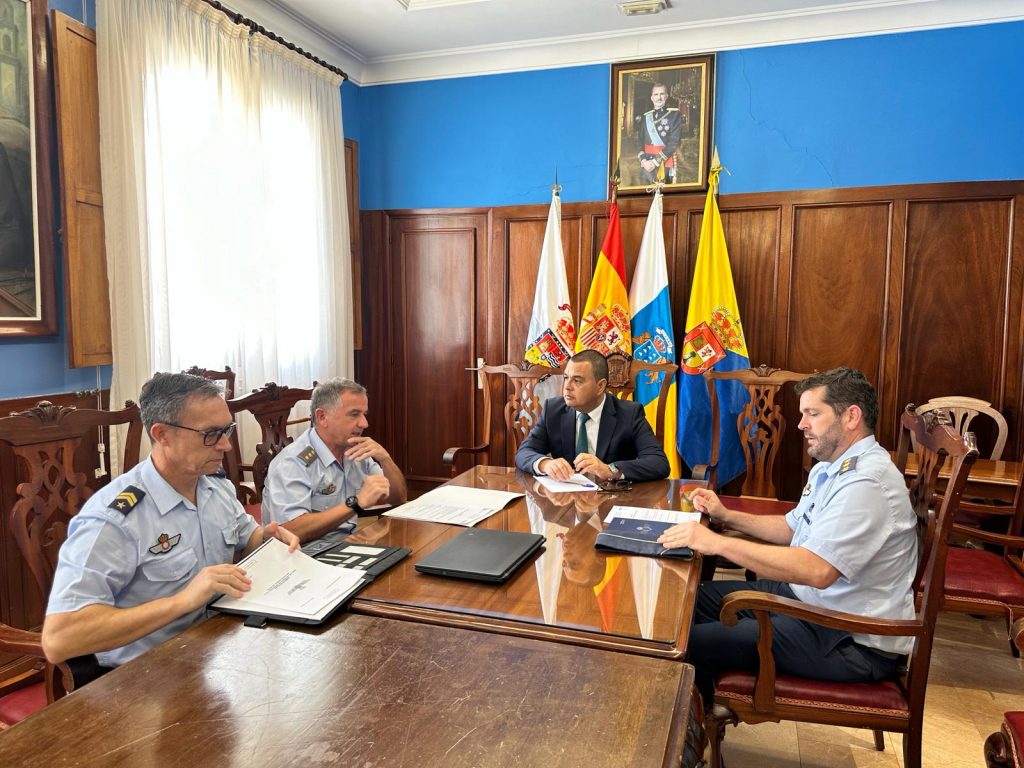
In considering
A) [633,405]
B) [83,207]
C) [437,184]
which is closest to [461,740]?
[633,405]

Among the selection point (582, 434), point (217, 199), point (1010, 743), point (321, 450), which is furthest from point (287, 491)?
point (217, 199)

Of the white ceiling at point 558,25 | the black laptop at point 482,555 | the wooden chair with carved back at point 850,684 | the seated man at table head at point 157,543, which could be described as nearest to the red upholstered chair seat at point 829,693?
the wooden chair with carved back at point 850,684

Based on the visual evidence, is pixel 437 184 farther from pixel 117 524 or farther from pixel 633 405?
pixel 117 524

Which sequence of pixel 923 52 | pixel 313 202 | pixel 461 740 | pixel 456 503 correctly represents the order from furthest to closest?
pixel 313 202, pixel 923 52, pixel 456 503, pixel 461 740

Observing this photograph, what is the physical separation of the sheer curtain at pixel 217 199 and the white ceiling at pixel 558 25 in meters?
0.30

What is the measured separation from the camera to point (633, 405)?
2.87 m

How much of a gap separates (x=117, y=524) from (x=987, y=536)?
275 centimetres

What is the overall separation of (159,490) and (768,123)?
12.5ft

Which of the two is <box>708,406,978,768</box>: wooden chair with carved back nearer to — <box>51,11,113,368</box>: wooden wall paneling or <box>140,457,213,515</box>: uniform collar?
<box>140,457,213,515</box>: uniform collar

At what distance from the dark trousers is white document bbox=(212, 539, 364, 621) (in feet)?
2.93

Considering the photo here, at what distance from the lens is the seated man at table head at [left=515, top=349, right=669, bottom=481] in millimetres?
2699

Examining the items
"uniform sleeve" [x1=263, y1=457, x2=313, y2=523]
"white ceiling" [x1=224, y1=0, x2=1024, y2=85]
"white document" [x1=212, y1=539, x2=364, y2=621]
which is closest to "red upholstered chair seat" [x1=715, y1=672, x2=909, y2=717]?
"white document" [x1=212, y1=539, x2=364, y2=621]

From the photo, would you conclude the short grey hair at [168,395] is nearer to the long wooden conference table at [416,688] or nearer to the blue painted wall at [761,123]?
the long wooden conference table at [416,688]

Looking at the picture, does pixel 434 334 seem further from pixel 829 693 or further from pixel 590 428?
pixel 829 693
